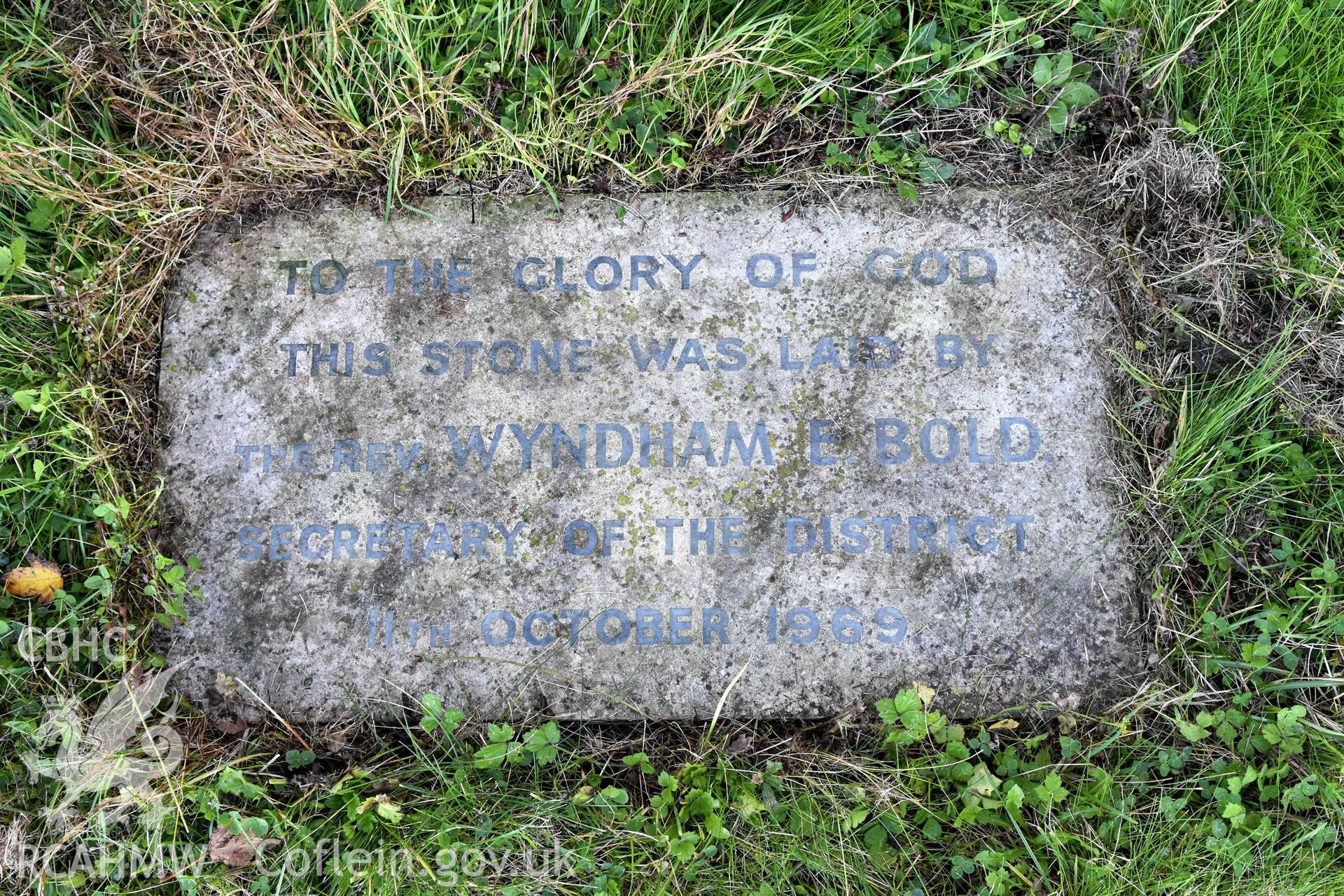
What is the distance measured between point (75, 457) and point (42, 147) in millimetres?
850

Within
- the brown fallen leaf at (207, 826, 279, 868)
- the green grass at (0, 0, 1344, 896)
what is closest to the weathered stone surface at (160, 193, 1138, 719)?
the green grass at (0, 0, 1344, 896)

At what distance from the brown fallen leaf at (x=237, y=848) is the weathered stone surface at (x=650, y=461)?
29 cm

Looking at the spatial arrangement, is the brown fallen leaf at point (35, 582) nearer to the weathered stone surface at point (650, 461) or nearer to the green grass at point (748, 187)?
the green grass at point (748, 187)

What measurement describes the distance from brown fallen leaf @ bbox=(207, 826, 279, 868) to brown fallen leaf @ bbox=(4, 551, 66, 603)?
76 centimetres

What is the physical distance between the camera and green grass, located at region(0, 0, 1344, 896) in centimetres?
195

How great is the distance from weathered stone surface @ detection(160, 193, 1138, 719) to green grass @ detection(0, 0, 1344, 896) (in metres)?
0.11

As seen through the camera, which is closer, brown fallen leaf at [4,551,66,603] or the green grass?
the green grass

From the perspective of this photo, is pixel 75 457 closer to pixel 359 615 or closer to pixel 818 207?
pixel 359 615

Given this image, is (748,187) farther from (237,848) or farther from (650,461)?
(237,848)

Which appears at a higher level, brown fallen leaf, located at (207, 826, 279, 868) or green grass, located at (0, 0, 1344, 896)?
green grass, located at (0, 0, 1344, 896)

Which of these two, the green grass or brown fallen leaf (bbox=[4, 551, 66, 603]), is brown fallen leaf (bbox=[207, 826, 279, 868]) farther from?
brown fallen leaf (bbox=[4, 551, 66, 603])

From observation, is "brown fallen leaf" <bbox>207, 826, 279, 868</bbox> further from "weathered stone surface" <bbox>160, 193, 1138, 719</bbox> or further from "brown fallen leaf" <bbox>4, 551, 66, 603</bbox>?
"brown fallen leaf" <bbox>4, 551, 66, 603</bbox>

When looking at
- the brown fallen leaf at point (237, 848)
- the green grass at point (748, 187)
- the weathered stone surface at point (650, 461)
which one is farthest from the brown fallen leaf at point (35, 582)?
the brown fallen leaf at point (237, 848)

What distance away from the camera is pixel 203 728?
2.04 m
